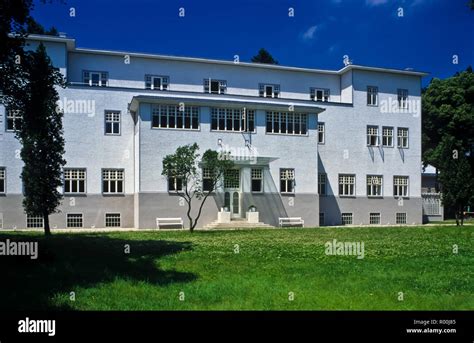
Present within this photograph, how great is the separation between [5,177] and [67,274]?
57.0ft

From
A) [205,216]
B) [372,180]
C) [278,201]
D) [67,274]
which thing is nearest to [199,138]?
[205,216]

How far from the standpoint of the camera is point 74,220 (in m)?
21.3

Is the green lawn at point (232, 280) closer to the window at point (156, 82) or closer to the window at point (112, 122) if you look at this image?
the window at point (112, 122)

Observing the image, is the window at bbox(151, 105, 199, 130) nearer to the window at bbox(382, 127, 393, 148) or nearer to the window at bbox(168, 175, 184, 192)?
the window at bbox(168, 175, 184, 192)

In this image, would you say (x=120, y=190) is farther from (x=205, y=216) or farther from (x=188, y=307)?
(x=188, y=307)

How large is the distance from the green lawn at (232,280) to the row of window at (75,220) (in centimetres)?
649

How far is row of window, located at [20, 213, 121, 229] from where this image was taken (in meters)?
16.3

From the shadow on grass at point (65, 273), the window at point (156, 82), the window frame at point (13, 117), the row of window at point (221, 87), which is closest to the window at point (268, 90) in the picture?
the row of window at point (221, 87)

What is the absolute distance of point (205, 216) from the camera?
24.7 metres

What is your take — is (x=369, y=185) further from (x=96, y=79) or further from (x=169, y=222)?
(x=96, y=79)

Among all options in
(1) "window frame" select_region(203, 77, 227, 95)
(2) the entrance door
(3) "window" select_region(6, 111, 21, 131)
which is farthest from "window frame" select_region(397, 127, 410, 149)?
(3) "window" select_region(6, 111, 21, 131)

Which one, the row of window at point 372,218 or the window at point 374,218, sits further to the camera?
the window at point 374,218

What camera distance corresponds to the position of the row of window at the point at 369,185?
29656mm

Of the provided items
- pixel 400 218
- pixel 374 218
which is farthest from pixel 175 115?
pixel 400 218
